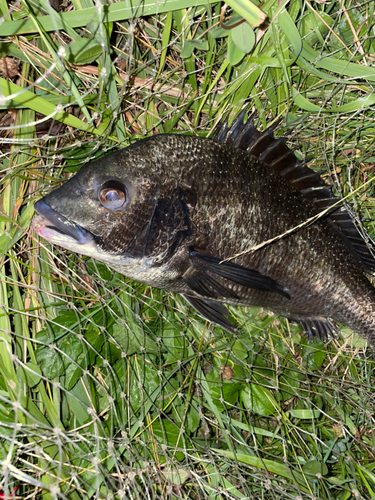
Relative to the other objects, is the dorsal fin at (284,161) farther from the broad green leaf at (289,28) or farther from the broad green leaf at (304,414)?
the broad green leaf at (304,414)

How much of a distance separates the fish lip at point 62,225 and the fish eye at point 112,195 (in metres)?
0.15

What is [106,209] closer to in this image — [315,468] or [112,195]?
[112,195]

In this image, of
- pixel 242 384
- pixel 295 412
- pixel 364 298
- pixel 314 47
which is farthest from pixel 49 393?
pixel 314 47

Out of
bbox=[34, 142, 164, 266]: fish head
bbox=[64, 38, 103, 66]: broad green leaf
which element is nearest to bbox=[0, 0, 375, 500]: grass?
bbox=[64, 38, 103, 66]: broad green leaf

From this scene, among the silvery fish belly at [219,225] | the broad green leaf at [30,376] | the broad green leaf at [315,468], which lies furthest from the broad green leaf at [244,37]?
the broad green leaf at [315,468]

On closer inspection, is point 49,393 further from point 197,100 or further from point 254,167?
point 197,100

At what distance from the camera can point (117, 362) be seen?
7.79ft

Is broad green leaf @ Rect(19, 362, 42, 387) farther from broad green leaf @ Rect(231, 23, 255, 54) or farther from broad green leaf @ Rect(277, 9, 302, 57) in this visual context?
broad green leaf @ Rect(277, 9, 302, 57)

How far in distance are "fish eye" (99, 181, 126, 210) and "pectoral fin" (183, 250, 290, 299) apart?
0.41 meters

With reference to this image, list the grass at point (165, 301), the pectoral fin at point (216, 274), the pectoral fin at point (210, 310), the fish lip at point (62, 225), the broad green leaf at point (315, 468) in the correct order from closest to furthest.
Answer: the fish lip at point (62, 225) → the pectoral fin at point (216, 274) → the grass at point (165, 301) → the pectoral fin at point (210, 310) → the broad green leaf at point (315, 468)

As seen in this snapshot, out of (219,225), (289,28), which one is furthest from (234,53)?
(219,225)

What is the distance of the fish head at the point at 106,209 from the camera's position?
176cm

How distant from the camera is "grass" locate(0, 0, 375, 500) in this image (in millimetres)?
2135

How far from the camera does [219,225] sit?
1.97 metres
